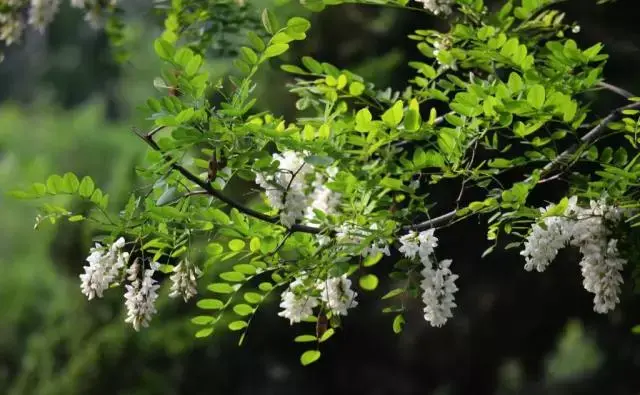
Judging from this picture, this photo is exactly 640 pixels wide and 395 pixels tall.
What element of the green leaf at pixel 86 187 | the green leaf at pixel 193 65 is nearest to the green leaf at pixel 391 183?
the green leaf at pixel 193 65

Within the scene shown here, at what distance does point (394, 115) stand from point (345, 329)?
6.52 m

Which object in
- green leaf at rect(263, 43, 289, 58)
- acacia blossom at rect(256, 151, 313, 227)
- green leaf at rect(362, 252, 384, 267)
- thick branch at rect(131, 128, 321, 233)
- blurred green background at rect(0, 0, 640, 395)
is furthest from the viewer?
blurred green background at rect(0, 0, 640, 395)

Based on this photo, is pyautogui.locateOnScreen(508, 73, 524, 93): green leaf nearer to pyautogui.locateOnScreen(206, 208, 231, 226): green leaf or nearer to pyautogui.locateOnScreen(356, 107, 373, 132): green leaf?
pyautogui.locateOnScreen(356, 107, 373, 132): green leaf

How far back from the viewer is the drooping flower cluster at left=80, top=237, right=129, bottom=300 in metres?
2.31

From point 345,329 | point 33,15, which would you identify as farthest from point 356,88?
point 345,329

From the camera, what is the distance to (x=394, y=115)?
2.40 metres

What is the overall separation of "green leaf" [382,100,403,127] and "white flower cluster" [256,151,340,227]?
24 cm

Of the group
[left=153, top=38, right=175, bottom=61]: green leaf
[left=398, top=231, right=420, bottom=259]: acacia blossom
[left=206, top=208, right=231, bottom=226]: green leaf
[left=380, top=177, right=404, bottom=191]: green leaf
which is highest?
[left=153, top=38, right=175, bottom=61]: green leaf

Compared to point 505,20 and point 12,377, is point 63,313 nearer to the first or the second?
point 12,377

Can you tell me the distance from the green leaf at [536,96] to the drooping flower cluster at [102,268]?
1023 millimetres

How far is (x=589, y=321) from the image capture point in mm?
7953

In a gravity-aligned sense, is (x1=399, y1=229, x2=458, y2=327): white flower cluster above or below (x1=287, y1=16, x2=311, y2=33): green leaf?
below

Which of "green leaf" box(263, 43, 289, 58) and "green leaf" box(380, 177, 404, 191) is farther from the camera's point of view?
"green leaf" box(380, 177, 404, 191)

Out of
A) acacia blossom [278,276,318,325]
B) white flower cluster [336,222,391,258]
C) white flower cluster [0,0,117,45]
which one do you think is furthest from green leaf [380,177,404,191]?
white flower cluster [0,0,117,45]
